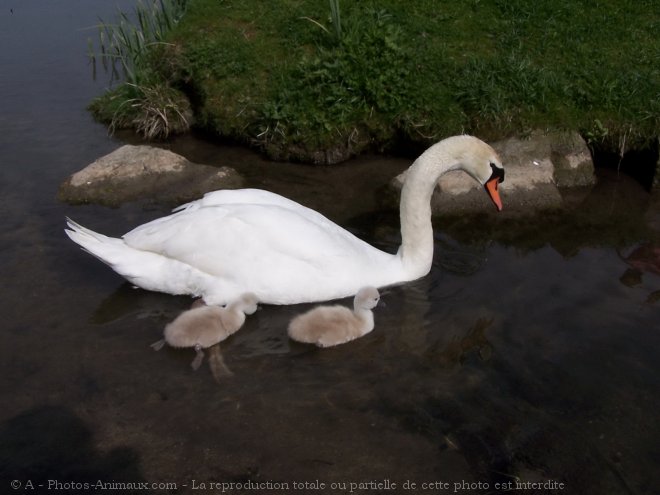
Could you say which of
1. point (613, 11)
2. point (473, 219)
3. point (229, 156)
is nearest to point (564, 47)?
point (613, 11)

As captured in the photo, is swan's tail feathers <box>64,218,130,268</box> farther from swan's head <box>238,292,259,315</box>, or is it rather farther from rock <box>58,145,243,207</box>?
rock <box>58,145,243,207</box>

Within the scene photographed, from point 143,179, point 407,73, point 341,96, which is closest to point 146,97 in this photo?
point 143,179

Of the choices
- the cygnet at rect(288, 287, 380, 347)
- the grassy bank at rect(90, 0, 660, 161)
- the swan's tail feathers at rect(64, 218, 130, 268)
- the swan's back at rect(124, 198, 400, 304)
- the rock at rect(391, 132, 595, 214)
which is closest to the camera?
the cygnet at rect(288, 287, 380, 347)

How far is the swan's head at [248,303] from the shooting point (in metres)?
5.33

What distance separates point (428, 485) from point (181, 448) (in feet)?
4.72

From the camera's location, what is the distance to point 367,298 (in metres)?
5.30

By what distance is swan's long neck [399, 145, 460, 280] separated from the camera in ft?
19.1

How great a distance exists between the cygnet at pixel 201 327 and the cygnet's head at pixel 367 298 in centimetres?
86

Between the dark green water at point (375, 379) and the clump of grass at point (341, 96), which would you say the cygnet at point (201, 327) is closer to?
the dark green water at point (375, 379)

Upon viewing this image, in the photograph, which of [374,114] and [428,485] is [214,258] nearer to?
[428,485]

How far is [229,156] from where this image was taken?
28.8ft

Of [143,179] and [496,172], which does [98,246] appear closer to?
[143,179]

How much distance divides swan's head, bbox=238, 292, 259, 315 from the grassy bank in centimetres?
340

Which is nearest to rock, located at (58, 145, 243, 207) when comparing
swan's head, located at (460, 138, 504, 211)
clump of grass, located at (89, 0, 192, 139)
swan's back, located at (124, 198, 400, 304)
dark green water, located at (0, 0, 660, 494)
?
dark green water, located at (0, 0, 660, 494)
